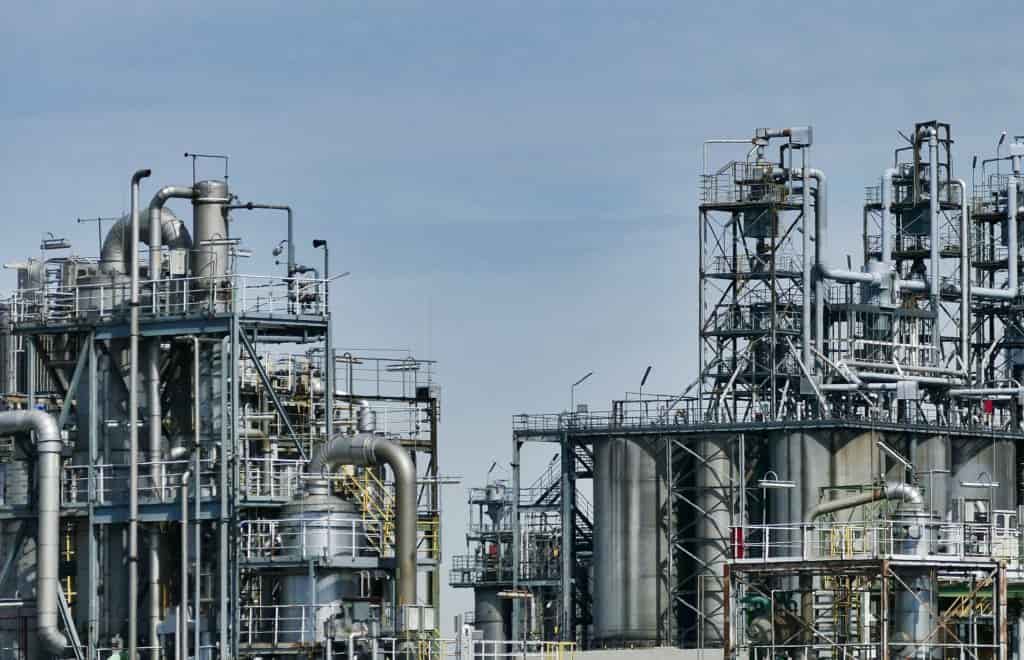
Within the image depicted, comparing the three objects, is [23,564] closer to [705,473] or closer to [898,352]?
[705,473]

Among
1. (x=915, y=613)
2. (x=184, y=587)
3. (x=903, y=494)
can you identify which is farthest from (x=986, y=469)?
(x=184, y=587)

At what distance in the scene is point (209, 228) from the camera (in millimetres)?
95062

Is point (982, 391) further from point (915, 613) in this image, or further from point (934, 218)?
point (915, 613)

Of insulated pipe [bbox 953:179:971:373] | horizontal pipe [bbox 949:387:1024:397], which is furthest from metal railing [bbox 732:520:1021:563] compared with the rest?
insulated pipe [bbox 953:179:971:373]

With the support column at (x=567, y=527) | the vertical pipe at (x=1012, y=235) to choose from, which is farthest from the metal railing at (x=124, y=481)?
the vertical pipe at (x=1012, y=235)

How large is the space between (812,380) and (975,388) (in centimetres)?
1282

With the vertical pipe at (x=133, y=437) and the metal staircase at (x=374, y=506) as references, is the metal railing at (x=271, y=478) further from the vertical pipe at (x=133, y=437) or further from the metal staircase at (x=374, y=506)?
the vertical pipe at (x=133, y=437)

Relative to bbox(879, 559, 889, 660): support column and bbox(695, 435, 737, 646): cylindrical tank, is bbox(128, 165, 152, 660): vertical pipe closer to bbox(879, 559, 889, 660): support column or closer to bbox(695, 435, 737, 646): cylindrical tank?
bbox(879, 559, 889, 660): support column

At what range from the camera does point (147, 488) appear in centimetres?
9256

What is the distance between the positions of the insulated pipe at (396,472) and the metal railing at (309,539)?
117cm

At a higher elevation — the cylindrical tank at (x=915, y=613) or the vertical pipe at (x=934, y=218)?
the vertical pipe at (x=934, y=218)

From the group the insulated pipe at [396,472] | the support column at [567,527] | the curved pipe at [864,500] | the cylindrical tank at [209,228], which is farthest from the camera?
the support column at [567,527]

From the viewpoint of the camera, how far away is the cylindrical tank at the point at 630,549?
363 feet

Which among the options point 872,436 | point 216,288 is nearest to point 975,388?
point 872,436
